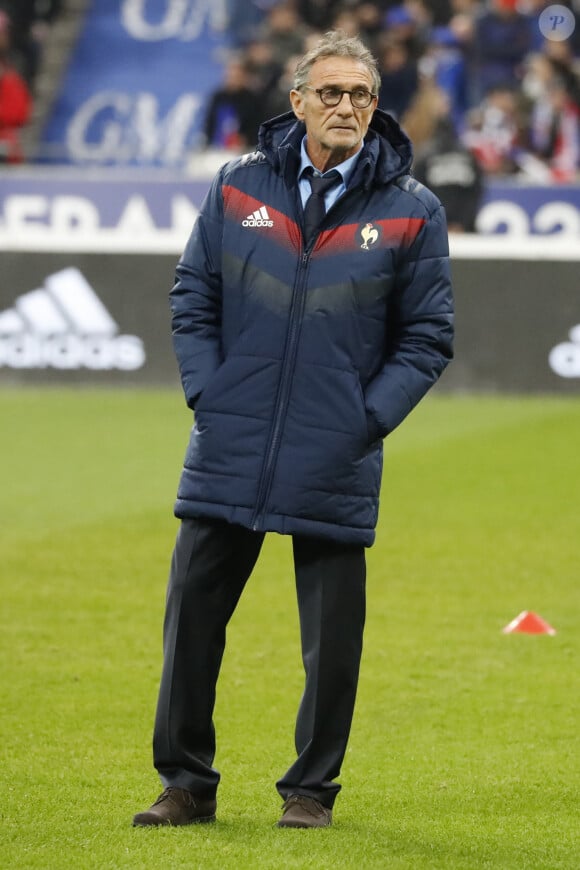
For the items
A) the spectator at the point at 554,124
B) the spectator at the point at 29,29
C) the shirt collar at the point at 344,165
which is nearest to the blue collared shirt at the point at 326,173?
the shirt collar at the point at 344,165

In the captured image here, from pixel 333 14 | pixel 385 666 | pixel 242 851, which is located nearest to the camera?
pixel 242 851

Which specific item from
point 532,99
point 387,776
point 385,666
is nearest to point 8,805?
point 387,776

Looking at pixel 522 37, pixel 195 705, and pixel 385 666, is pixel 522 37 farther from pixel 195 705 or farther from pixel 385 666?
pixel 195 705

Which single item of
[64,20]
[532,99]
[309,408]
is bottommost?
[309,408]

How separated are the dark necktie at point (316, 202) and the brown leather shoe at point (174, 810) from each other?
1534mm

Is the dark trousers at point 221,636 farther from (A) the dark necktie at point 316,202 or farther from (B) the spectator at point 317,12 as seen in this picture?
(B) the spectator at point 317,12

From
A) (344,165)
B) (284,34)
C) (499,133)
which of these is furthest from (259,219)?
(284,34)

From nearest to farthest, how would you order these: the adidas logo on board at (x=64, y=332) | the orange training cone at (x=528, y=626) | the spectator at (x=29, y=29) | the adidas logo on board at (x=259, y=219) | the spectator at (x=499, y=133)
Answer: the adidas logo on board at (x=259, y=219)
the orange training cone at (x=528, y=626)
the adidas logo on board at (x=64, y=332)
the spectator at (x=499, y=133)
the spectator at (x=29, y=29)

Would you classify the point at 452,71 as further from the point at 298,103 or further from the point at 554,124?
the point at 298,103

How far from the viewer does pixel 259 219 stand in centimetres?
465

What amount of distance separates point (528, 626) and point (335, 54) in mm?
3832

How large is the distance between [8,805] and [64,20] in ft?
78.0

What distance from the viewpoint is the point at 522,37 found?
75.3 ft

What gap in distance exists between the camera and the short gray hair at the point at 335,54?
15.1ft
